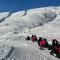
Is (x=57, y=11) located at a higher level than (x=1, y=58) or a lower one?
higher

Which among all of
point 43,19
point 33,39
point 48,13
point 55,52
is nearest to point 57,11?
point 48,13

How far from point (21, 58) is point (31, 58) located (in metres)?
0.58

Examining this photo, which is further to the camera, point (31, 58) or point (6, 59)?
point (31, 58)

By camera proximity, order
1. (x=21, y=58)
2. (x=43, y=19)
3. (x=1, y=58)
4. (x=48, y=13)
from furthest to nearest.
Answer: (x=48, y=13)
(x=43, y=19)
(x=21, y=58)
(x=1, y=58)

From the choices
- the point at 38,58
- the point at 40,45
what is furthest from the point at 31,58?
the point at 40,45

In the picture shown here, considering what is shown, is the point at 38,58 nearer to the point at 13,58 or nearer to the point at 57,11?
the point at 13,58

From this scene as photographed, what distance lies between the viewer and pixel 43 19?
7362 centimetres

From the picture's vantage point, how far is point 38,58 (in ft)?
42.0

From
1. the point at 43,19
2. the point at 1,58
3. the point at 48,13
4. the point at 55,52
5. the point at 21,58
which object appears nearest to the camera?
the point at 1,58

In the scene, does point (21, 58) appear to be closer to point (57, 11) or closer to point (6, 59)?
point (6, 59)

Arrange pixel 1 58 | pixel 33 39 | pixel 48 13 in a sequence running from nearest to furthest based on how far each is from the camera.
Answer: pixel 1 58, pixel 33 39, pixel 48 13

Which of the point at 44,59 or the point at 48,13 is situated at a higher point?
the point at 48,13

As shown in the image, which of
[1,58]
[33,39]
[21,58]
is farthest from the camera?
[33,39]

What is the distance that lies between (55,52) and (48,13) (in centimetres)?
7002
